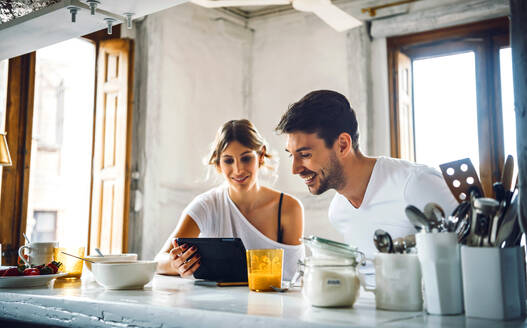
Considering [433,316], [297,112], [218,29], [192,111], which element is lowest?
[433,316]

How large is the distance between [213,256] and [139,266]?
237 mm

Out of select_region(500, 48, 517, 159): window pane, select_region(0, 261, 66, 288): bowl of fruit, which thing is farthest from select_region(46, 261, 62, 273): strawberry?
select_region(500, 48, 517, 159): window pane

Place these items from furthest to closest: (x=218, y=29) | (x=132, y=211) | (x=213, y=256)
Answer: (x=218, y=29), (x=132, y=211), (x=213, y=256)

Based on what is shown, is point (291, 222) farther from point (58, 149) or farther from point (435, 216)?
point (58, 149)

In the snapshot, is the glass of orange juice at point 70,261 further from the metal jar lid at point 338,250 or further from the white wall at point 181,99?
the white wall at point 181,99

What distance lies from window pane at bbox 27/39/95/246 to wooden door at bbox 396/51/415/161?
4.47 meters

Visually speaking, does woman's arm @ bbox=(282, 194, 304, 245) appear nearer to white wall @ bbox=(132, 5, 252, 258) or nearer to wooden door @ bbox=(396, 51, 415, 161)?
white wall @ bbox=(132, 5, 252, 258)

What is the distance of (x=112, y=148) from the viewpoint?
12.9ft

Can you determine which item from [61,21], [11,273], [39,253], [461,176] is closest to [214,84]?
[61,21]

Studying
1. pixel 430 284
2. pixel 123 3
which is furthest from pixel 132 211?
pixel 430 284

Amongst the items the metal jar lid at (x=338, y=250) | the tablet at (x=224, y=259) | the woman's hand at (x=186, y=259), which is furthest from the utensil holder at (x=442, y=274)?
the woman's hand at (x=186, y=259)

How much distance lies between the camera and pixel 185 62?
4484 millimetres

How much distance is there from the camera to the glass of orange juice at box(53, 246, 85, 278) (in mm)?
1669

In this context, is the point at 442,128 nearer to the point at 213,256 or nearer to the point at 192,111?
the point at 192,111
